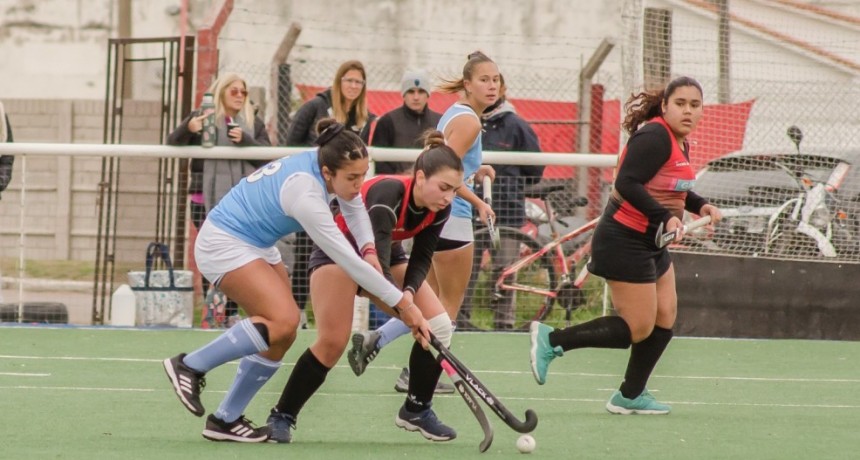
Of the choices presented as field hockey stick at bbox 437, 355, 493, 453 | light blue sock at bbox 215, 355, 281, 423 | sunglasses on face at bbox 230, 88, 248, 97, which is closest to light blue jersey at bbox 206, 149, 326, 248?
light blue sock at bbox 215, 355, 281, 423

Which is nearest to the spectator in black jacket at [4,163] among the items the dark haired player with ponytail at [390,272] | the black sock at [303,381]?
the dark haired player with ponytail at [390,272]

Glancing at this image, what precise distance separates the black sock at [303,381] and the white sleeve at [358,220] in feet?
1.69

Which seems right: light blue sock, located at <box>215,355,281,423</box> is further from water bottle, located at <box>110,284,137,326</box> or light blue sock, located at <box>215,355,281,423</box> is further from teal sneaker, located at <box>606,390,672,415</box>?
water bottle, located at <box>110,284,137,326</box>

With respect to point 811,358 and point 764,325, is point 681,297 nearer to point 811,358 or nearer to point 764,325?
point 764,325

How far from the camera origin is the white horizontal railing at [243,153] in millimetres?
11602

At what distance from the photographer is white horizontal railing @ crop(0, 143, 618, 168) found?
38.1 feet

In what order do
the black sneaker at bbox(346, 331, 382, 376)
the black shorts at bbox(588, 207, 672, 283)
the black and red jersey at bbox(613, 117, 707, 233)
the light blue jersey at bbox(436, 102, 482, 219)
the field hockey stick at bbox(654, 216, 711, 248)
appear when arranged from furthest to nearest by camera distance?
the light blue jersey at bbox(436, 102, 482, 219) < the black shorts at bbox(588, 207, 672, 283) < the black and red jersey at bbox(613, 117, 707, 233) < the field hockey stick at bbox(654, 216, 711, 248) < the black sneaker at bbox(346, 331, 382, 376)

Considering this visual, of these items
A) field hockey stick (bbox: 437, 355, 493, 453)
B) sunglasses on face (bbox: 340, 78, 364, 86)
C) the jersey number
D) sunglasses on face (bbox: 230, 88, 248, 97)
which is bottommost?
field hockey stick (bbox: 437, 355, 493, 453)

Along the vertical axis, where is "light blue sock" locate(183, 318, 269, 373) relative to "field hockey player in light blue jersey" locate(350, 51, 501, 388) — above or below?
below

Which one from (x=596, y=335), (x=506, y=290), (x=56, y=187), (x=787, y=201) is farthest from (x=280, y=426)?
(x=56, y=187)

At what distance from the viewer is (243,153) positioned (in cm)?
1168

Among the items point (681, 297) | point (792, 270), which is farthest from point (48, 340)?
point (792, 270)

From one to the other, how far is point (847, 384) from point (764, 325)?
2.73 meters

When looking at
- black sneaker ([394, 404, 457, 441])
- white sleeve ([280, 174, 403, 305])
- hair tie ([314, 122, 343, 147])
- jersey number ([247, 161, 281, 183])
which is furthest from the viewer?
black sneaker ([394, 404, 457, 441])
